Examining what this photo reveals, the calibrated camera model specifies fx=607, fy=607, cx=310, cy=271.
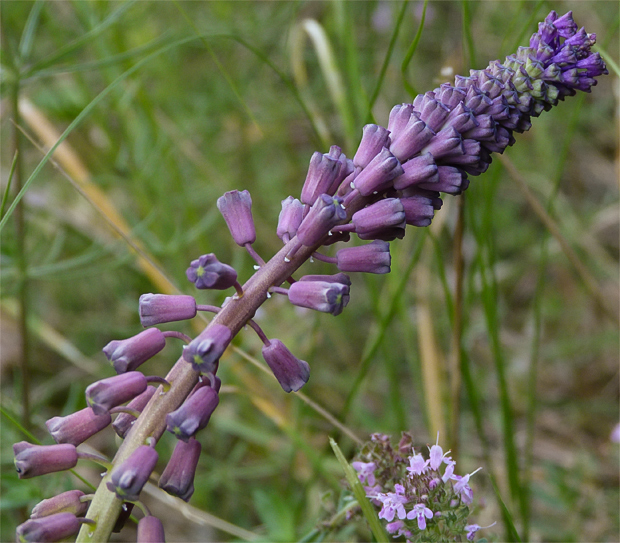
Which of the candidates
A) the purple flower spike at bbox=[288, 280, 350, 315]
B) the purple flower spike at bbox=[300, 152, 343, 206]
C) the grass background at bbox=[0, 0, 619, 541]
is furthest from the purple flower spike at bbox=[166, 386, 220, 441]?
the grass background at bbox=[0, 0, 619, 541]

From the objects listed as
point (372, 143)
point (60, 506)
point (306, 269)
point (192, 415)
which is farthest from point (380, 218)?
point (306, 269)

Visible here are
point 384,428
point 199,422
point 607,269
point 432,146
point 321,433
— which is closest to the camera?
point 199,422

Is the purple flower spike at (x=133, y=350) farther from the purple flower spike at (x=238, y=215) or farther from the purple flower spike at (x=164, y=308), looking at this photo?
the purple flower spike at (x=238, y=215)

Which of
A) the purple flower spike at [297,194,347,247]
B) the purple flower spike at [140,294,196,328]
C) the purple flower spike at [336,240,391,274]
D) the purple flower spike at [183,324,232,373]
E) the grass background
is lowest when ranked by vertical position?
the purple flower spike at [183,324,232,373]

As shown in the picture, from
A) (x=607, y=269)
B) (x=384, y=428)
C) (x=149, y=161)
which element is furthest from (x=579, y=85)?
(x=607, y=269)

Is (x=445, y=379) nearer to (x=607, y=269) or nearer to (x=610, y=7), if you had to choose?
(x=607, y=269)

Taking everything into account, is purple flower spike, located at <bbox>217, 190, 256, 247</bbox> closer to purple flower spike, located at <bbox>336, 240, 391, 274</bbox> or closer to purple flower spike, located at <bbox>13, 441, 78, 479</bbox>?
purple flower spike, located at <bbox>336, 240, 391, 274</bbox>
